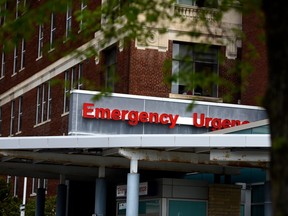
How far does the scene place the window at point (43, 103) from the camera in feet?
163

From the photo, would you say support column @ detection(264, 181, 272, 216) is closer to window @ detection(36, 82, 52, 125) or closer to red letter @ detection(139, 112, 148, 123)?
red letter @ detection(139, 112, 148, 123)

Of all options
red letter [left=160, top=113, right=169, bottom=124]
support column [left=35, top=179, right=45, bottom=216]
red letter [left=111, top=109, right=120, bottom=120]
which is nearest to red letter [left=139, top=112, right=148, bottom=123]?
red letter [left=160, top=113, right=169, bottom=124]

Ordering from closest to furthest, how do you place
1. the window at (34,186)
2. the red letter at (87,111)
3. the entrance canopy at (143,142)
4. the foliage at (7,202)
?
1. the entrance canopy at (143,142)
2. the red letter at (87,111)
3. the foliage at (7,202)
4. the window at (34,186)

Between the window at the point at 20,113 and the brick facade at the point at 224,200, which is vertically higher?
the window at the point at 20,113

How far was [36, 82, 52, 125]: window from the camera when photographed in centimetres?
4978

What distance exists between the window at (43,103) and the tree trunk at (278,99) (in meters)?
41.2

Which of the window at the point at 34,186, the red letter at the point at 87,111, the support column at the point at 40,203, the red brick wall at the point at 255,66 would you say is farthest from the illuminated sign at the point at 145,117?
the window at the point at 34,186

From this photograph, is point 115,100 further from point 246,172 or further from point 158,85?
point 246,172

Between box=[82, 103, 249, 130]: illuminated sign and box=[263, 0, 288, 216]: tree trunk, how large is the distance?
29.1 meters

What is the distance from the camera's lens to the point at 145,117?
3803 centimetres

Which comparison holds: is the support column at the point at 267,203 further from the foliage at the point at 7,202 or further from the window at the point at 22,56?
the window at the point at 22,56

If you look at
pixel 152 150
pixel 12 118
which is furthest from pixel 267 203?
pixel 12 118

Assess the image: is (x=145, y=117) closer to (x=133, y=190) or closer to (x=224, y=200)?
(x=224, y=200)

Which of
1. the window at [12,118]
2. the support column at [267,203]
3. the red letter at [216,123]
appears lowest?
the support column at [267,203]
